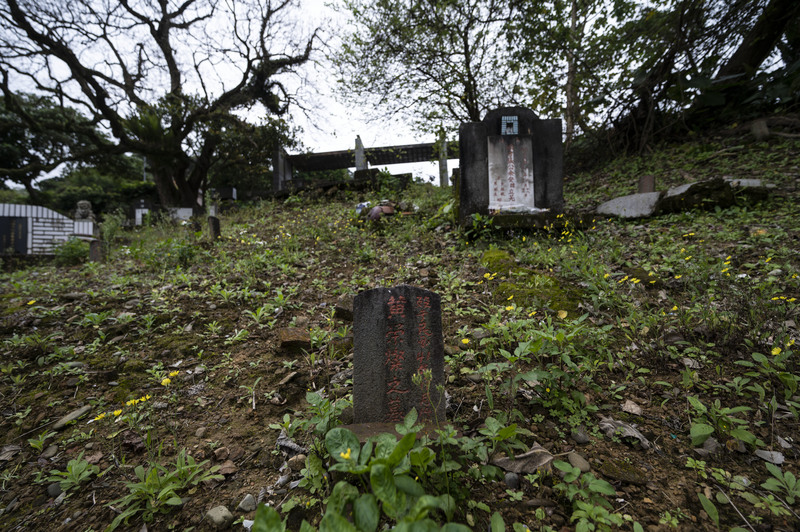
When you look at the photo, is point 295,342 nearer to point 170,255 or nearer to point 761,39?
point 170,255

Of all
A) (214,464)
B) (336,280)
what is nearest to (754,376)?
(214,464)

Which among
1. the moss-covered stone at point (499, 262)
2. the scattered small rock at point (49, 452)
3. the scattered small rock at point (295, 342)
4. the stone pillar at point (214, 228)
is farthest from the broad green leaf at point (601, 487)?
the stone pillar at point (214, 228)

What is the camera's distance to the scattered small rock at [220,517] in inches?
58.5

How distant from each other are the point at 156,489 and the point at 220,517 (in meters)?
0.39

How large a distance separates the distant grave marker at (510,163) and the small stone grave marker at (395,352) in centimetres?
415

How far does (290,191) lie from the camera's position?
11.2 m

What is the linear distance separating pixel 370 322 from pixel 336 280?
105 inches

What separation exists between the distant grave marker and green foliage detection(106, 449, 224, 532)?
504cm

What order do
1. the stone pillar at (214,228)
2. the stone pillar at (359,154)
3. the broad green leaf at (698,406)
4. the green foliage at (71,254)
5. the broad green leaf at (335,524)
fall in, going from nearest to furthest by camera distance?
the broad green leaf at (335,524) < the broad green leaf at (698,406) < the stone pillar at (214,228) < the green foliage at (71,254) < the stone pillar at (359,154)

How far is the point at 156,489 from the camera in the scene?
1.62 meters

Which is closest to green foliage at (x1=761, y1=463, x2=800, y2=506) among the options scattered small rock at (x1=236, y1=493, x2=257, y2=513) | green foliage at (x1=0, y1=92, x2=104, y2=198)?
scattered small rock at (x1=236, y1=493, x2=257, y2=513)

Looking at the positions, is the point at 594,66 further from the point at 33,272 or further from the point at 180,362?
the point at 33,272

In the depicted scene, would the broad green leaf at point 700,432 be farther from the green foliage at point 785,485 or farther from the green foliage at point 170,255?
the green foliage at point 170,255

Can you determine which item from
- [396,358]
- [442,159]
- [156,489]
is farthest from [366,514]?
[442,159]
